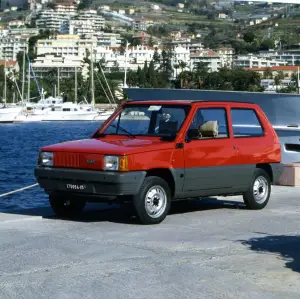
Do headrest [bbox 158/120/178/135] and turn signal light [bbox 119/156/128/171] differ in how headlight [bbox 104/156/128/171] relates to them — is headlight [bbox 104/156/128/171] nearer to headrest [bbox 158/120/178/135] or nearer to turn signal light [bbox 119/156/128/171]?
turn signal light [bbox 119/156/128/171]

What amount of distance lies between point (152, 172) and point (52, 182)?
117 centimetres

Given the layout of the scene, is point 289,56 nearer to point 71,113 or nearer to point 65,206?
point 71,113

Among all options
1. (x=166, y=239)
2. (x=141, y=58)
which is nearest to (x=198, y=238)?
(x=166, y=239)

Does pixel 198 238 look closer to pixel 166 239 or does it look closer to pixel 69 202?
pixel 166 239

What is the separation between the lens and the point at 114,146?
10359 millimetres

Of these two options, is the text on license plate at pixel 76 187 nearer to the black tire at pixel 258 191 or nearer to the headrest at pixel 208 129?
the headrest at pixel 208 129

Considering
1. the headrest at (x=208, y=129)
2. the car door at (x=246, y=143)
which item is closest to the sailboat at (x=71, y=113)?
the car door at (x=246, y=143)

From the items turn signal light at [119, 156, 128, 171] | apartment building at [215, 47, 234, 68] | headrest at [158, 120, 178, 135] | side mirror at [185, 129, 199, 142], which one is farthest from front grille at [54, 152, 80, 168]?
apartment building at [215, 47, 234, 68]

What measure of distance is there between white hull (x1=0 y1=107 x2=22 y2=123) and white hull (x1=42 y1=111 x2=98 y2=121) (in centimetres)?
378

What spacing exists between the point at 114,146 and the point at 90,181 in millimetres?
523

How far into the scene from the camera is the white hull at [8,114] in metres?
111

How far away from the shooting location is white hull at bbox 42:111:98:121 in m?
109

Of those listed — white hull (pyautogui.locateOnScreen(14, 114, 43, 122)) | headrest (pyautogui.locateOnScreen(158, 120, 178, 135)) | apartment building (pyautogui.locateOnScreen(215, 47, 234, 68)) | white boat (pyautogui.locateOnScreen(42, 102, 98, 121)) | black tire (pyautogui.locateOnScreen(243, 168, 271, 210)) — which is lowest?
white hull (pyautogui.locateOnScreen(14, 114, 43, 122))

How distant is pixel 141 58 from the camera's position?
7731 inches
